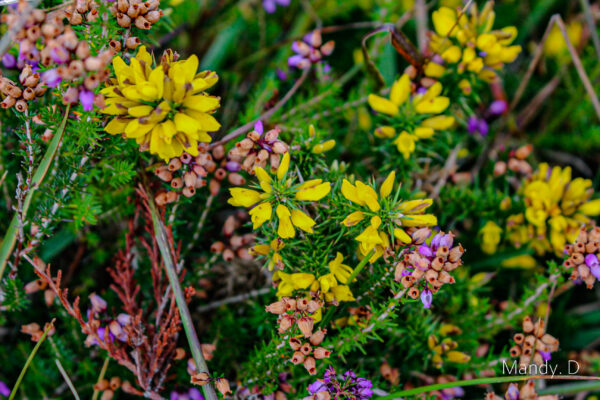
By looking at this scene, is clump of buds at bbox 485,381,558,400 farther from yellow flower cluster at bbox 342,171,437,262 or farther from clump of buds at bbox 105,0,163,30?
clump of buds at bbox 105,0,163,30

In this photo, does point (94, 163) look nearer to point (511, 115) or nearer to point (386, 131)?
point (386, 131)

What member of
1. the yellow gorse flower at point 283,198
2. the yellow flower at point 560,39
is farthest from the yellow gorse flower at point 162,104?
the yellow flower at point 560,39

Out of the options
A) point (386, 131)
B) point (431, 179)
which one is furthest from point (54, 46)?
point (431, 179)

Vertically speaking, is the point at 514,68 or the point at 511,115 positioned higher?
the point at 514,68

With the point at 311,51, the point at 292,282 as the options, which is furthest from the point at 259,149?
the point at 311,51

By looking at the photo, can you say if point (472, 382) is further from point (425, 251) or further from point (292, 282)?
point (292, 282)
